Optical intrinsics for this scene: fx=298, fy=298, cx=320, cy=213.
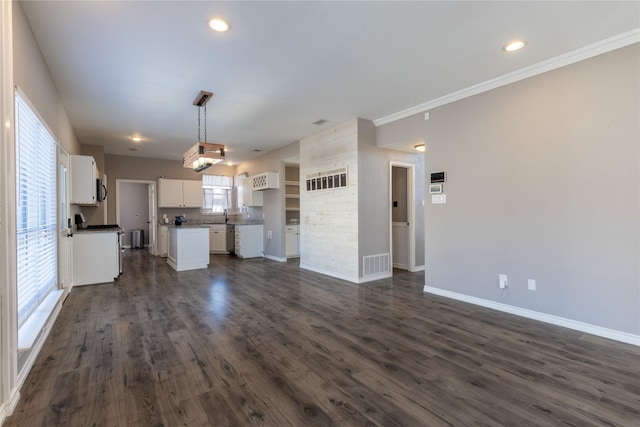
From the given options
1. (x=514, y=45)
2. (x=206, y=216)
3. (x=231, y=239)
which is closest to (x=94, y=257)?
(x=231, y=239)

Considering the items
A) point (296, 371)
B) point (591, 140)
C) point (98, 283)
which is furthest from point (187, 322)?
point (591, 140)

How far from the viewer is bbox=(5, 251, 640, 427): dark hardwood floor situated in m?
1.80

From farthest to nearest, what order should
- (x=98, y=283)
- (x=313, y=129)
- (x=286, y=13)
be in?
(x=313, y=129), (x=98, y=283), (x=286, y=13)

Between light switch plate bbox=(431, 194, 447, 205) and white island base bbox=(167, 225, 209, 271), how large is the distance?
4659 millimetres

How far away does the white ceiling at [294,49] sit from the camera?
2.38m

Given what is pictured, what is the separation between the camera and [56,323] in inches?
129

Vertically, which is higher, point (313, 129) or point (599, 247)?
point (313, 129)

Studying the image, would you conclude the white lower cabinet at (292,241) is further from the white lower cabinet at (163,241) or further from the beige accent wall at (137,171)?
the beige accent wall at (137,171)

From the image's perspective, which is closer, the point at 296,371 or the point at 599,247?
the point at 296,371

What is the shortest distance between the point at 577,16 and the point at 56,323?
19.1ft

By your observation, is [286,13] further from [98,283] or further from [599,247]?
[98,283]

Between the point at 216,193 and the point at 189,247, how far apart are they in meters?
3.73

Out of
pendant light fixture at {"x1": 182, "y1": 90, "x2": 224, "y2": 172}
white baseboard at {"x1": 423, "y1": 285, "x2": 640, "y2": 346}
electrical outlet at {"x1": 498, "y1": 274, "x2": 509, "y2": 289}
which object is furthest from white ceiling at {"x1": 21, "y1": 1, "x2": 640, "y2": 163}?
white baseboard at {"x1": 423, "y1": 285, "x2": 640, "y2": 346}

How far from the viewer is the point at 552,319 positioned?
318cm
